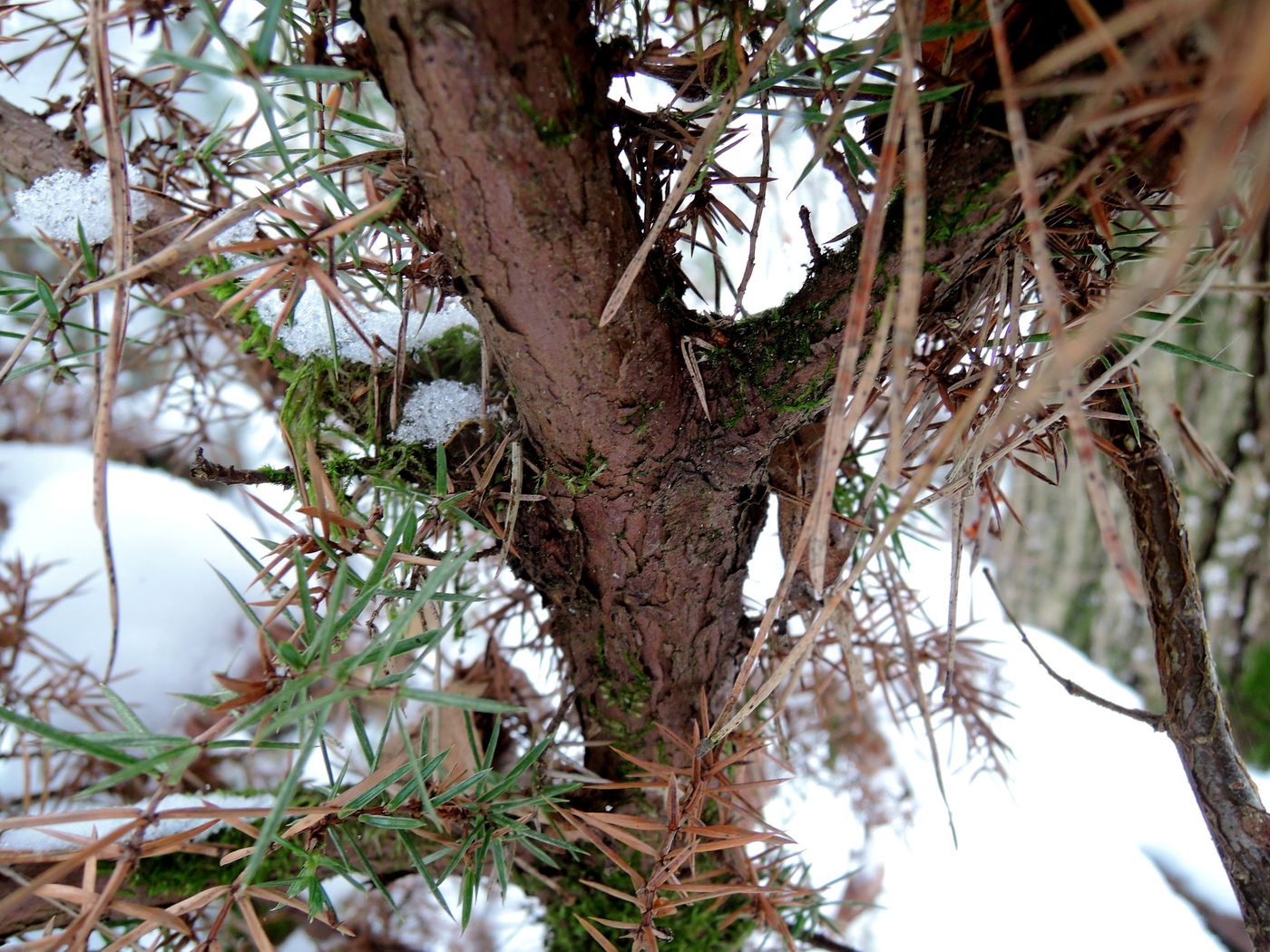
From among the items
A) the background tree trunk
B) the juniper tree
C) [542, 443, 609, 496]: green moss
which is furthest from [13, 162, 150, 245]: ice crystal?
the background tree trunk

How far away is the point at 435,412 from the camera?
1.29 feet

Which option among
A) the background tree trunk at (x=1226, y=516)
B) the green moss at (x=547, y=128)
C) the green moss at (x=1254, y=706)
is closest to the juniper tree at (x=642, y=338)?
the green moss at (x=547, y=128)

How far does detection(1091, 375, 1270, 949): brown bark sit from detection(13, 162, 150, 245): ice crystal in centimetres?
57

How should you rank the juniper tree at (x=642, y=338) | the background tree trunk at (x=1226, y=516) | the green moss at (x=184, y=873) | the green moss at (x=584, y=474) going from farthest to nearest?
1. the background tree trunk at (x=1226, y=516)
2. the green moss at (x=184, y=873)
3. the green moss at (x=584, y=474)
4. the juniper tree at (x=642, y=338)

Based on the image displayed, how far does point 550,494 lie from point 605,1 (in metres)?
0.22

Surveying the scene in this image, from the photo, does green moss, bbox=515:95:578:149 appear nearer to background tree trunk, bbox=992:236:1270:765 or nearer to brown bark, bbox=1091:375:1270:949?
brown bark, bbox=1091:375:1270:949

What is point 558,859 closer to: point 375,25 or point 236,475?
point 236,475

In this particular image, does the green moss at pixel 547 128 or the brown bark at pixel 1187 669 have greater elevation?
the green moss at pixel 547 128

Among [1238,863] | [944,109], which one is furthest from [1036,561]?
[944,109]

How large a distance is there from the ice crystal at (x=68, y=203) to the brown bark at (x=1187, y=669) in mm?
570

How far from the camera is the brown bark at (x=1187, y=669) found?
35cm

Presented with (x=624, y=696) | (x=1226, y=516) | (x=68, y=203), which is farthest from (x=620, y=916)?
(x=1226, y=516)

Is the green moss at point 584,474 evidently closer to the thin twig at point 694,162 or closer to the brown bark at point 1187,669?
the thin twig at point 694,162

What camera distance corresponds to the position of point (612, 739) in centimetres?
45
